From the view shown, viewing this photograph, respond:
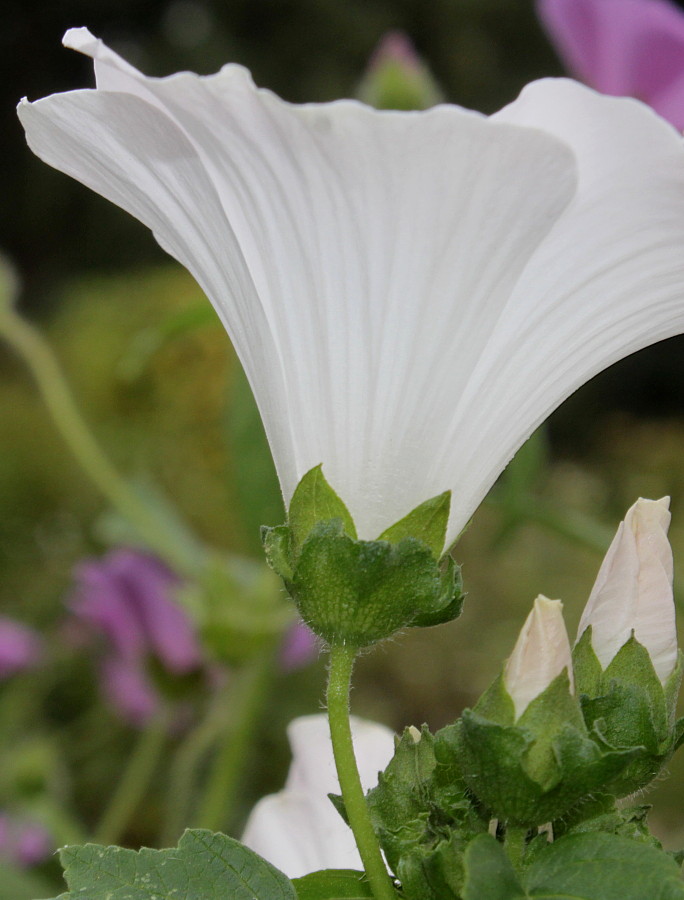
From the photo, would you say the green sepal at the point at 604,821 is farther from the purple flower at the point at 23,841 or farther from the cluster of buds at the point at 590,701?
the purple flower at the point at 23,841

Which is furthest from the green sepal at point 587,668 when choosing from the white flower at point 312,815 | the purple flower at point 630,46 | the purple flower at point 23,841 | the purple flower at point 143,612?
the purple flower at point 23,841

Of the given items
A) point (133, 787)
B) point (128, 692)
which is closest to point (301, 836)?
point (133, 787)

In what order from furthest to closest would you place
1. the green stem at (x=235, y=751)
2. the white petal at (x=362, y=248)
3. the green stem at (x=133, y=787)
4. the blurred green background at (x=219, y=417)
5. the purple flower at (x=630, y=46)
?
the blurred green background at (x=219, y=417) → the green stem at (x=133, y=787) → the green stem at (x=235, y=751) → the purple flower at (x=630, y=46) → the white petal at (x=362, y=248)

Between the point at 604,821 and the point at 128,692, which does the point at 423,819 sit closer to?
the point at 604,821

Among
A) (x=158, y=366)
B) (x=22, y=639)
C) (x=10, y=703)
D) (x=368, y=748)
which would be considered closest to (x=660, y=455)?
(x=158, y=366)

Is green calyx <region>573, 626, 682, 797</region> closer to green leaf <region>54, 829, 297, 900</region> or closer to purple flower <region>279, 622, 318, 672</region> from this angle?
green leaf <region>54, 829, 297, 900</region>

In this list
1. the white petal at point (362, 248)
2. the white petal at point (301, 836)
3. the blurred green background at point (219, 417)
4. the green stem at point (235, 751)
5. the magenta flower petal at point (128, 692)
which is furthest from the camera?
the blurred green background at point (219, 417)
